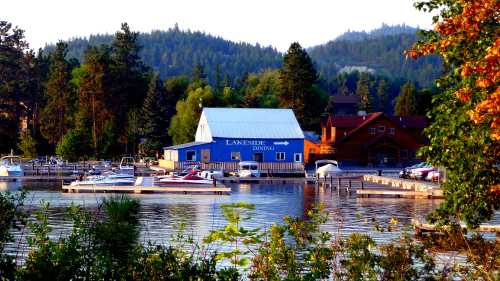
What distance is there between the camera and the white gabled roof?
71938 millimetres

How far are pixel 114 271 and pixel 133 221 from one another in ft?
3.82

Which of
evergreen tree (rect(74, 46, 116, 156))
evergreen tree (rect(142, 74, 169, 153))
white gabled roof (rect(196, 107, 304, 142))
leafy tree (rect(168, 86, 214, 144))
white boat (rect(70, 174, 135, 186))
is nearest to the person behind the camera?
white boat (rect(70, 174, 135, 186))

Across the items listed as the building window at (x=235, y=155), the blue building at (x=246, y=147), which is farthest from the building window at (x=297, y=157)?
the building window at (x=235, y=155)

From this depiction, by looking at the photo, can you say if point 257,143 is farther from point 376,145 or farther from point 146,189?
point 146,189

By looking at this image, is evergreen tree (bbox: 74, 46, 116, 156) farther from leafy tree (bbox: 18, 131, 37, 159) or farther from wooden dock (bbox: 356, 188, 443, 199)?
wooden dock (bbox: 356, 188, 443, 199)

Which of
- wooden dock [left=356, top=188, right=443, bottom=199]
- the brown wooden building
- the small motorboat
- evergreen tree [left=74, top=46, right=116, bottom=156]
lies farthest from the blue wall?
evergreen tree [left=74, top=46, right=116, bottom=156]

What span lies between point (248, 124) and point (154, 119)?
15.6m

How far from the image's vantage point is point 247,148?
71.4 meters

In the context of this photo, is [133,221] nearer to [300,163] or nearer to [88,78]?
[300,163]

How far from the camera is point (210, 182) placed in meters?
57.3

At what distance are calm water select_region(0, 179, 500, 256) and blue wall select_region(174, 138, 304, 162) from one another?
10822mm

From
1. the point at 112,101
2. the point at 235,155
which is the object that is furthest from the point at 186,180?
the point at 112,101

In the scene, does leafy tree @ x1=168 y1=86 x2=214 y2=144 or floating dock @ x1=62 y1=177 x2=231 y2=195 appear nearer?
floating dock @ x1=62 y1=177 x2=231 y2=195

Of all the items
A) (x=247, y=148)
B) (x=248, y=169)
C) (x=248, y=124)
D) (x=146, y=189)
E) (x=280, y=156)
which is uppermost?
(x=248, y=124)
